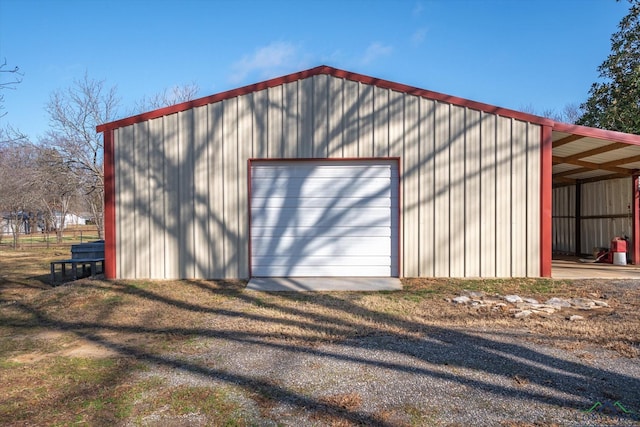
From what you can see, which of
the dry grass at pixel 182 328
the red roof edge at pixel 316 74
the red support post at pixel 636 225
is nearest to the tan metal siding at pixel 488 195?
the red roof edge at pixel 316 74

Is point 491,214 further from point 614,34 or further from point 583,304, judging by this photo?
point 614,34

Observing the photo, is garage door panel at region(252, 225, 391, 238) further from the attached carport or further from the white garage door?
the attached carport

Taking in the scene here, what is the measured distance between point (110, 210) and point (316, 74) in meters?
4.94

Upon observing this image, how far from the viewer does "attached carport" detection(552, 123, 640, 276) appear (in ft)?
28.4

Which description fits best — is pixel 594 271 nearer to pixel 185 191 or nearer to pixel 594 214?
pixel 594 214

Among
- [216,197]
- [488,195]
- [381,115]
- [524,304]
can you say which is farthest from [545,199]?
[216,197]

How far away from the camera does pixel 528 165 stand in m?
8.48

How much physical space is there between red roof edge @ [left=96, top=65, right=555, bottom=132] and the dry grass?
127 inches

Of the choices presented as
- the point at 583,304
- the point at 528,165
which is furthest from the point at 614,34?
the point at 583,304

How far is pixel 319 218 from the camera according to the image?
879 cm

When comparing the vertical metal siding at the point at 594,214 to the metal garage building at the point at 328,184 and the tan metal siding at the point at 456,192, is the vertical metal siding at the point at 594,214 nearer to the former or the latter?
the metal garage building at the point at 328,184

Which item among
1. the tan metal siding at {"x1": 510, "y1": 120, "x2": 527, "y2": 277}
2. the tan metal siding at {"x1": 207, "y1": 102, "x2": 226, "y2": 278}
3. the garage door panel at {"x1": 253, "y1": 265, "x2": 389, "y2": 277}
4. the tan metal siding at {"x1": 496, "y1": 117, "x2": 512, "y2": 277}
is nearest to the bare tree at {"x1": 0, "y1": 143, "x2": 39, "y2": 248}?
the tan metal siding at {"x1": 207, "y1": 102, "x2": 226, "y2": 278}

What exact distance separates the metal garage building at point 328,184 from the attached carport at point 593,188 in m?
0.32

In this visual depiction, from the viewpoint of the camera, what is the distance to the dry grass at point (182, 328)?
10.5ft
